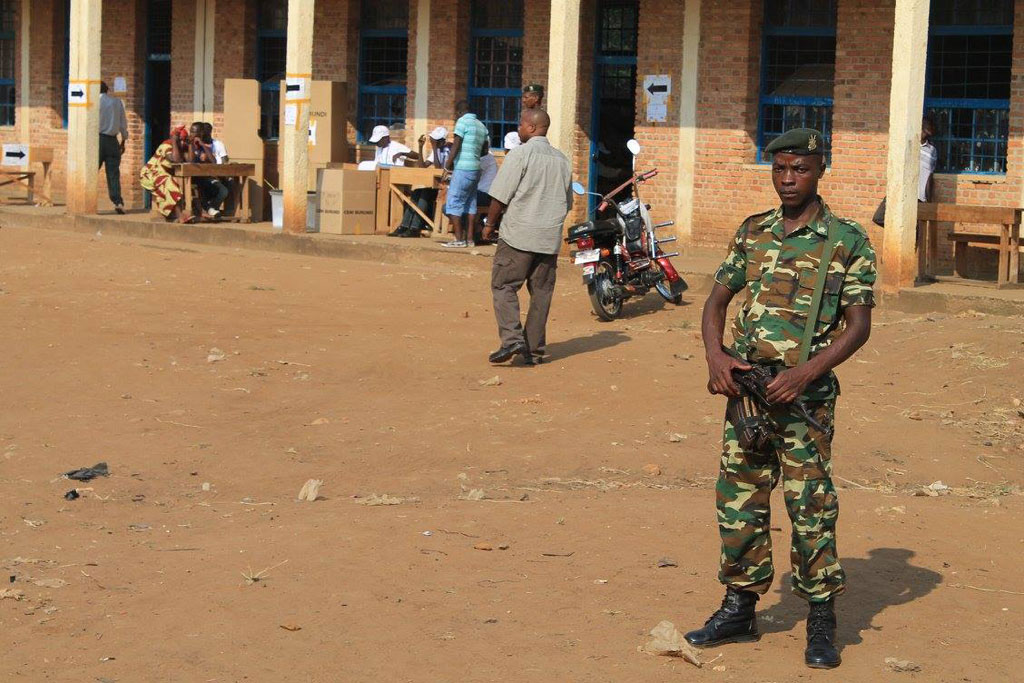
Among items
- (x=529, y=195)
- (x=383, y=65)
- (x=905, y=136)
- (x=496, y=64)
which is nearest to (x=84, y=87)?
(x=383, y=65)

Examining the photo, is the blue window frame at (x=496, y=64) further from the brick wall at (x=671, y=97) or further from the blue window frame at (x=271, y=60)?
the blue window frame at (x=271, y=60)

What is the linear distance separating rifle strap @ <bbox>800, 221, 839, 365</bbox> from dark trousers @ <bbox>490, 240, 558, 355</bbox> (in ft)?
17.5

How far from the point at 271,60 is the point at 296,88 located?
4535 mm

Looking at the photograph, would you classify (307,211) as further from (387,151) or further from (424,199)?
(424,199)

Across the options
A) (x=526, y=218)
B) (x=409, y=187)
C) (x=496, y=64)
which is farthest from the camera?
(x=496, y=64)

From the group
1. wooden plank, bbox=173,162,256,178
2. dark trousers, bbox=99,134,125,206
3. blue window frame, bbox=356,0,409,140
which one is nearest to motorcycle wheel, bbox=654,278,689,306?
blue window frame, bbox=356,0,409,140

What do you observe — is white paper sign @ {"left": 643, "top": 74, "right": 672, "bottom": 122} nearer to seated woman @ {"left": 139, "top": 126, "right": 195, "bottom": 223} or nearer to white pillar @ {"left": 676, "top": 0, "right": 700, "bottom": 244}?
white pillar @ {"left": 676, "top": 0, "right": 700, "bottom": 244}

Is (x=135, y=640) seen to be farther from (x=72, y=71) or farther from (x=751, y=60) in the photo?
(x=72, y=71)

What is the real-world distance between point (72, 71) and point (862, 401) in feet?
40.9

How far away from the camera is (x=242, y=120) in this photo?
20.3 metres

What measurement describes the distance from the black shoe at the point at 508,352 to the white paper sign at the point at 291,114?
7202 mm

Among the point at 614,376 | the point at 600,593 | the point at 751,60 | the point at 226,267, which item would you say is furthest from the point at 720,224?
the point at 600,593

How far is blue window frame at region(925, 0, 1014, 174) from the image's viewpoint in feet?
48.6

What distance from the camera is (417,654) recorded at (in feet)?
16.7
